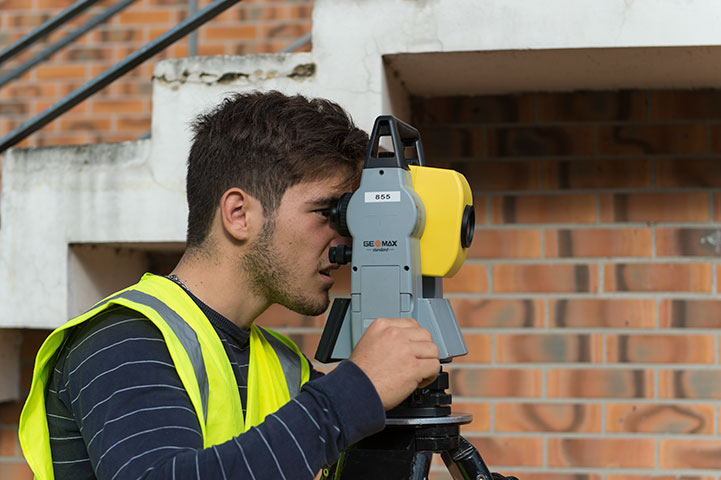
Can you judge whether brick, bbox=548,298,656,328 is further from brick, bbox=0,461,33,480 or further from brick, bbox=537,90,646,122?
brick, bbox=0,461,33,480

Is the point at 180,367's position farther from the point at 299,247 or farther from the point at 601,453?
the point at 601,453

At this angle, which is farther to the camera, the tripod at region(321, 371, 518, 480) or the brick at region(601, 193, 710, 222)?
the brick at region(601, 193, 710, 222)

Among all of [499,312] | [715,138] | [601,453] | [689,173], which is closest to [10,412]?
[499,312]

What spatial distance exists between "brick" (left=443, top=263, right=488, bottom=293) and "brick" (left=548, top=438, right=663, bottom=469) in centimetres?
46

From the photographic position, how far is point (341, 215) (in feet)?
4.09

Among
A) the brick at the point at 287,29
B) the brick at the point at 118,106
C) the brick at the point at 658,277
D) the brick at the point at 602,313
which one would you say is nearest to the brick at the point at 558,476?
the brick at the point at 602,313

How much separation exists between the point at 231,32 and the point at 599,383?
1.69 meters

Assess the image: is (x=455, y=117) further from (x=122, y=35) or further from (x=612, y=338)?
(x=122, y=35)

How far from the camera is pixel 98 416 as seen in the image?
106cm

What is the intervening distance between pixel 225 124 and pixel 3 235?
0.84 metres

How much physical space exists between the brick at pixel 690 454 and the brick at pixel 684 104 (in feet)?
2.88

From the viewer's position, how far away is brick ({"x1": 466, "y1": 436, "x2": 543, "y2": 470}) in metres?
2.20

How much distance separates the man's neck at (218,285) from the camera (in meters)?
1.33

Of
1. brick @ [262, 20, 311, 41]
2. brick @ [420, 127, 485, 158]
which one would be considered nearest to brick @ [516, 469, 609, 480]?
brick @ [420, 127, 485, 158]
